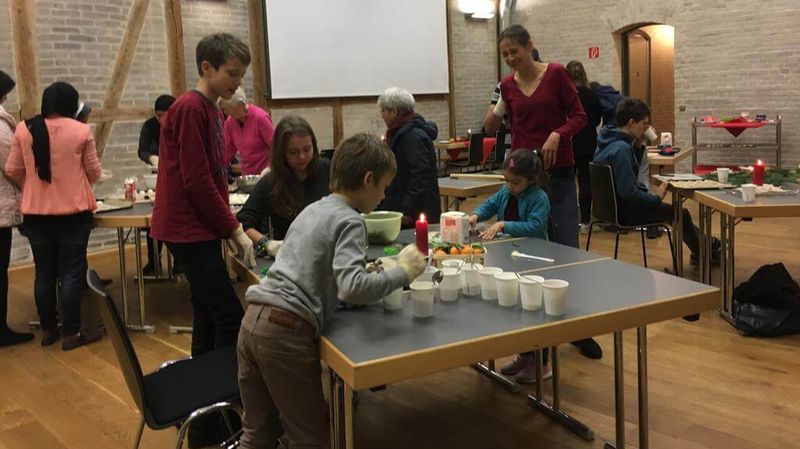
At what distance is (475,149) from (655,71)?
4608 millimetres

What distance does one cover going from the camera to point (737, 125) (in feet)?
28.8

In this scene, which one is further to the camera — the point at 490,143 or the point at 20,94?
the point at 490,143

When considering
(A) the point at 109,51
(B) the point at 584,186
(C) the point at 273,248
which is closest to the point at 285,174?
(C) the point at 273,248

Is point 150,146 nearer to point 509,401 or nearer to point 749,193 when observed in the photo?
point 509,401

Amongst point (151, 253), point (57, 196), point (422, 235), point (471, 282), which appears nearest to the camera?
point (471, 282)

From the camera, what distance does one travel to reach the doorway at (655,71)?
12.1 metres

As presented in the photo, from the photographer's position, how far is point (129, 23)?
23.1 ft

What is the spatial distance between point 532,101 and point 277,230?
1450mm

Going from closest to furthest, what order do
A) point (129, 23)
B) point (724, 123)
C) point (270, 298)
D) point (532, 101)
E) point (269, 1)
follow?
point (270, 298) < point (532, 101) < point (129, 23) < point (269, 1) < point (724, 123)

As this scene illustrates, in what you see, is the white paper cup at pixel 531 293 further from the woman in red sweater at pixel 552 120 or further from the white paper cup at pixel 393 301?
the woman in red sweater at pixel 552 120

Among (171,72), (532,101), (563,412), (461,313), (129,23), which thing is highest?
(129,23)

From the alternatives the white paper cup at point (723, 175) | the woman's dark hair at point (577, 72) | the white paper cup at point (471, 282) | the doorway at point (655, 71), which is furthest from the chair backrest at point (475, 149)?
the white paper cup at point (471, 282)

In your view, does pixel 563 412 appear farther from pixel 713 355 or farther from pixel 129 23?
pixel 129 23

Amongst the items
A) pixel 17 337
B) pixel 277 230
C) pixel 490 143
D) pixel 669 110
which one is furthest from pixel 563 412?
pixel 669 110
